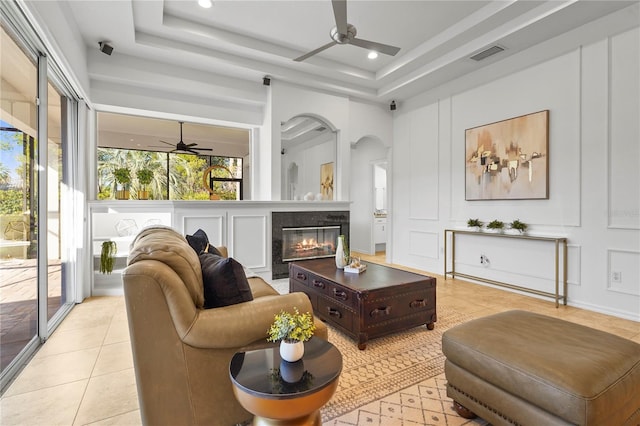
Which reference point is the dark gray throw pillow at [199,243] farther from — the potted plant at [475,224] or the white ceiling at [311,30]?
the potted plant at [475,224]

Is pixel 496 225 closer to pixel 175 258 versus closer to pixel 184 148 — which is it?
pixel 175 258

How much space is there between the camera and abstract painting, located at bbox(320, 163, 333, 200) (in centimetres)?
707

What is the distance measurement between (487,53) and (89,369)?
5271mm

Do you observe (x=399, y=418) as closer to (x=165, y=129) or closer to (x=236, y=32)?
(x=236, y=32)

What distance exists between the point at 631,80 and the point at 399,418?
13.0 feet

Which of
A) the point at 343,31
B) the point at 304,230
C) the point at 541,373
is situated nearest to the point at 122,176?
the point at 304,230

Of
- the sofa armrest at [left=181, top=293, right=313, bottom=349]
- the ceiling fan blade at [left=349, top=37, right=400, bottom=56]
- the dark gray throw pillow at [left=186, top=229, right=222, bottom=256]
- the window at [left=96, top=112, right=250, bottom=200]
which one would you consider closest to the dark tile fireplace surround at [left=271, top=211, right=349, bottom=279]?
the window at [left=96, top=112, right=250, bottom=200]

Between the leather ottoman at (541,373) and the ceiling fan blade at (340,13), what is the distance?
259 centimetres

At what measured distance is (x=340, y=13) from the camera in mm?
2756

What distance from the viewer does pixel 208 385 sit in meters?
1.49

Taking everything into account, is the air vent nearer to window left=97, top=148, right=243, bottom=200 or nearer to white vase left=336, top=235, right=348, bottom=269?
white vase left=336, top=235, right=348, bottom=269

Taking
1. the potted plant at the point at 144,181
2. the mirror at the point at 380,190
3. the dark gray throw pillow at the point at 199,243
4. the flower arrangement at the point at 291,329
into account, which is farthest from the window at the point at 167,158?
the mirror at the point at 380,190

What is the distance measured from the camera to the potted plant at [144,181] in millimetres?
4266

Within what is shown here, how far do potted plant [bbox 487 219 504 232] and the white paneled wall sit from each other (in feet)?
0.43
